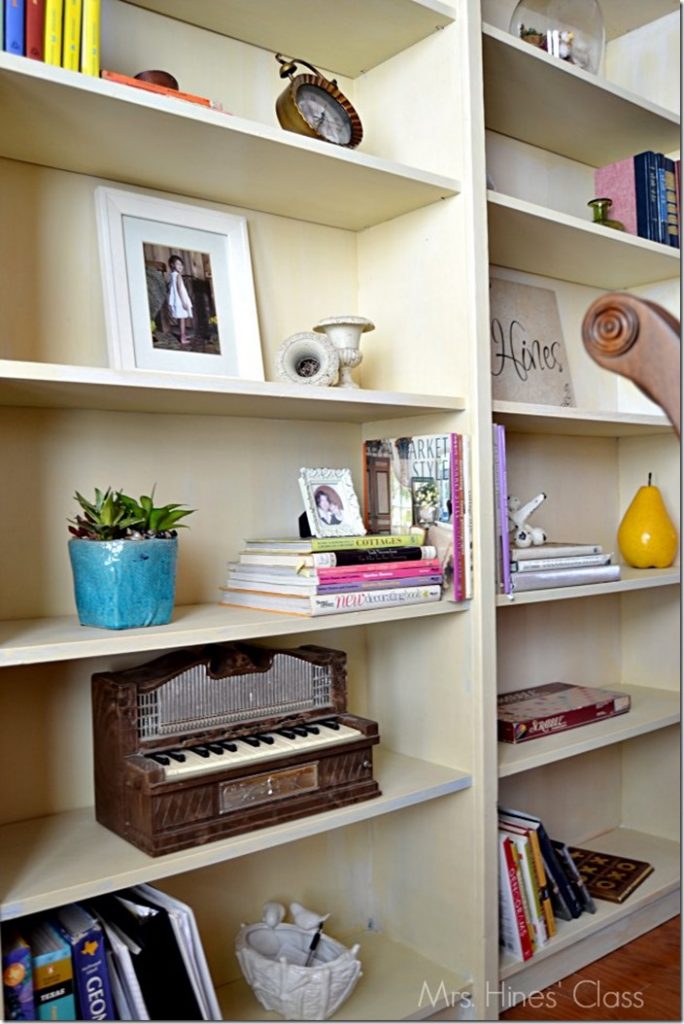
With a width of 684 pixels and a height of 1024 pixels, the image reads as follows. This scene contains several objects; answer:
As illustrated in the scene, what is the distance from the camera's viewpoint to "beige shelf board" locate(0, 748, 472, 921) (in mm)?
1195

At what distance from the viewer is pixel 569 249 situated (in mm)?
2064

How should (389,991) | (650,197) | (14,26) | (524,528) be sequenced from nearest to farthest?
1. (14,26)
2. (389,991)
3. (524,528)
4. (650,197)

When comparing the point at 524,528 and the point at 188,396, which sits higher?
the point at 188,396

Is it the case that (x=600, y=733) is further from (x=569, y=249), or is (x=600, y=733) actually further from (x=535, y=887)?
(x=569, y=249)

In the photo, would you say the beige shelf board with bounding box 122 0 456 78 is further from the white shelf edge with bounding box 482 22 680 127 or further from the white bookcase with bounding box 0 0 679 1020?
the white shelf edge with bounding box 482 22 680 127

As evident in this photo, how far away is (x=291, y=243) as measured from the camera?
5.93ft

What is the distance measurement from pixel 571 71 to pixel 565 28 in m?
0.21

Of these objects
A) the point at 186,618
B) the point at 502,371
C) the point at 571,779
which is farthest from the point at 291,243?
the point at 571,779

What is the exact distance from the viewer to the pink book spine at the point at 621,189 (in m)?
2.19

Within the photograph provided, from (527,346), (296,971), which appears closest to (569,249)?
(527,346)

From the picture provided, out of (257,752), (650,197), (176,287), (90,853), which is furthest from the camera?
(650,197)

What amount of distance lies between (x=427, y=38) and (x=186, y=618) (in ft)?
3.85

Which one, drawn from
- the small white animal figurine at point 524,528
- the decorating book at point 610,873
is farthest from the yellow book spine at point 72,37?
the decorating book at point 610,873

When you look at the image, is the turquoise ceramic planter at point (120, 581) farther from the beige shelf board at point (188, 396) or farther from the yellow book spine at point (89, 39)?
the yellow book spine at point (89, 39)
